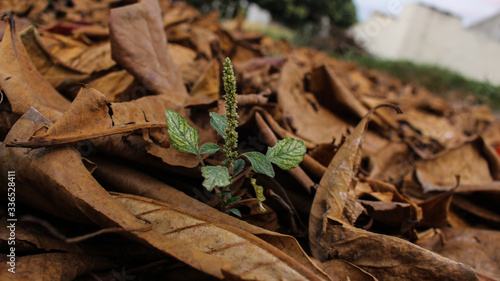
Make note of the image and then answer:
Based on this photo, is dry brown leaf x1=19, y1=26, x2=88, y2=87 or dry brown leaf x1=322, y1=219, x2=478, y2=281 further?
dry brown leaf x1=19, y1=26, x2=88, y2=87

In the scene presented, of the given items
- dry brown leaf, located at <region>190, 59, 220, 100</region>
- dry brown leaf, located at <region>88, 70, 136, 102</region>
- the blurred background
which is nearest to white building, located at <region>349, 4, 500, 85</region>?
the blurred background

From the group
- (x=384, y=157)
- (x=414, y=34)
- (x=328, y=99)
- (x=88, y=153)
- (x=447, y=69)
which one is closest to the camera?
(x=88, y=153)

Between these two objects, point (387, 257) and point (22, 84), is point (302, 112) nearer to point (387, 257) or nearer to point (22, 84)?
point (387, 257)

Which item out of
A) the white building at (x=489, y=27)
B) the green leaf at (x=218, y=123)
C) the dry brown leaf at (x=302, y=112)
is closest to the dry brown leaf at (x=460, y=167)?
the dry brown leaf at (x=302, y=112)

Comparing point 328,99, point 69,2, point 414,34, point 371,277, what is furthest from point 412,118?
point 414,34

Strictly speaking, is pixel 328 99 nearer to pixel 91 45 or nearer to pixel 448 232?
pixel 448 232

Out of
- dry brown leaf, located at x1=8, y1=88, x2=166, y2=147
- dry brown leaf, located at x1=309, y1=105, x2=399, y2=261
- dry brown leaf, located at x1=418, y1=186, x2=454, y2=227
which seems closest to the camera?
dry brown leaf, located at x1=8, y1=88, x2=166, y2=147

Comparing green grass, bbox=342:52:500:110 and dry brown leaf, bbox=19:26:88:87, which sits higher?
dry brown leaf, bbox=19:26:88:87

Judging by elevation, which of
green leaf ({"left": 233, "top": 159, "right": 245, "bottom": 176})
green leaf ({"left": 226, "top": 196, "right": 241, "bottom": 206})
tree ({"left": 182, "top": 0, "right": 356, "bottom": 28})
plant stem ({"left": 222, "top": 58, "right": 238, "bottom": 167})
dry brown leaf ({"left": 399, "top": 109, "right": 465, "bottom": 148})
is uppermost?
plant stem ({"left": 222, "top": 58, "right": 238, "bottom": 167})

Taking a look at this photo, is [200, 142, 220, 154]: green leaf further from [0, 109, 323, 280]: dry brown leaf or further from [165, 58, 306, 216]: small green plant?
[0, 109, 323, 280]: dry brown leaf
